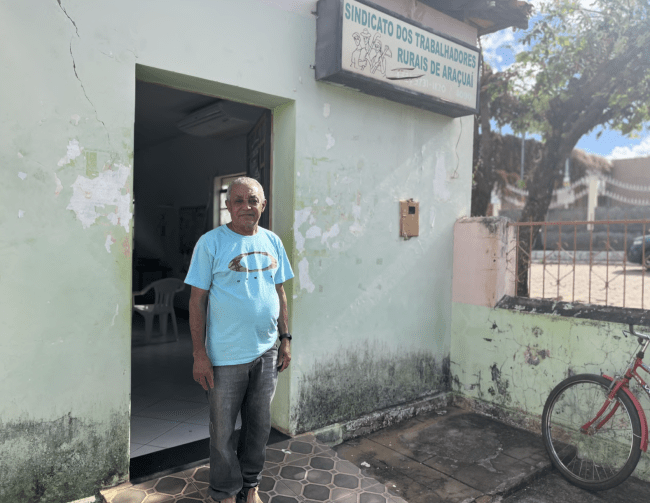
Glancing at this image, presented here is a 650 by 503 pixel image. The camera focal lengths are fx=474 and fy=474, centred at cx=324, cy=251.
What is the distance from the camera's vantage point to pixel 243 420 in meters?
2.60

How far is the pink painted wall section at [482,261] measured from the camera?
4520mm

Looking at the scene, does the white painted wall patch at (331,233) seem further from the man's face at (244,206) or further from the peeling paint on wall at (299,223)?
the man's face at (244,206)

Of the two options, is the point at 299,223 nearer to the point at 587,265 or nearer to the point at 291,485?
the point at 291,485

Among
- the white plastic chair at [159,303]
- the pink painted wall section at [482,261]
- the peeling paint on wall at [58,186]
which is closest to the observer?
the peeling paint on wall at [58,186]

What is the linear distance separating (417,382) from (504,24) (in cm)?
377

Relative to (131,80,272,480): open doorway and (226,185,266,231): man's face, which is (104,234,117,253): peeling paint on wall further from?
(131,80,272,480): open doorway

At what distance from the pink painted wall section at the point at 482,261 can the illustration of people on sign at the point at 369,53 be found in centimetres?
180

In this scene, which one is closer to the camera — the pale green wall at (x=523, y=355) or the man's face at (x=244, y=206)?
the man's face at (x=244, y=206)

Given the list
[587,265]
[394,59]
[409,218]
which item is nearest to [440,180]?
[409,218]

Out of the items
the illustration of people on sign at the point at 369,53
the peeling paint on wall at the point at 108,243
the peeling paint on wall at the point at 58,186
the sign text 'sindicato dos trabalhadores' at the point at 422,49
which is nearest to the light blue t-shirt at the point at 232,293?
the peeling paint on wall at the point at 108,243

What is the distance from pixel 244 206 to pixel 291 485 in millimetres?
1781

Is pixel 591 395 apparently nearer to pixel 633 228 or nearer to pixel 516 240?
pixel 516 240

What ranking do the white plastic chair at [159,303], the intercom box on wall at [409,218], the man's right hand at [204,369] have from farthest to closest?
1. the white plastic chair at [159,303]
2. the intercom box on wall at [409,218]
3. the man's right hand at [204,369]

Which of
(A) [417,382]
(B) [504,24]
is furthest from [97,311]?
(B) [504,24]
